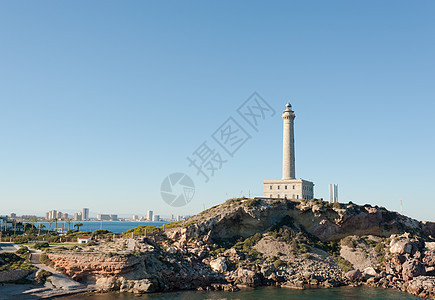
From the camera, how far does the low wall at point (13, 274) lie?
138 feet

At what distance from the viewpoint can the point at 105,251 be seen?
50.3 metres

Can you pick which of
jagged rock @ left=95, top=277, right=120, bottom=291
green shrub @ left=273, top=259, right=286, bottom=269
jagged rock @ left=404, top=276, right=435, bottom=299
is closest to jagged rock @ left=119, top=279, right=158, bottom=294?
jagged rock @ left=95, top=277, right=120, bottom=291

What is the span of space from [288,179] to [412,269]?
29.9m

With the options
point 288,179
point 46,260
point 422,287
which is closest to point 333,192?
point 288,179

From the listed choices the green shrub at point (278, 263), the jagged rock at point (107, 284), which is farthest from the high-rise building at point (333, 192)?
the jagged rock at point (107, 284)

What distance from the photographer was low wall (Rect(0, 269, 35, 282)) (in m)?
42.1

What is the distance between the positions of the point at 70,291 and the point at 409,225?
199 ft

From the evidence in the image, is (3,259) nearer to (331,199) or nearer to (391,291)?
(391,291)

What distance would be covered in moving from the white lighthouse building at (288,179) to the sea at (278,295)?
1144 inches

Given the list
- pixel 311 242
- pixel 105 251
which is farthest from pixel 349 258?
pixel 105 251

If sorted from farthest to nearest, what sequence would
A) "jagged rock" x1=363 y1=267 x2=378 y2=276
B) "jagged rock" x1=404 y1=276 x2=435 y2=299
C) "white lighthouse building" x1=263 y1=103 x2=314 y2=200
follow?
"white lighthouse building" x1=263 y1=103 x2=314 y2=200, "jagged rock" x1=363 y1=267 x2=378 y2=276, "jagged rock" x1=404 y1=276 x2=435 y2=299

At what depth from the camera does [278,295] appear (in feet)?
150

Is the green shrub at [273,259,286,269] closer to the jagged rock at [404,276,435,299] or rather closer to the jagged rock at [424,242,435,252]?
the jagged rock at [404,276,435,299]

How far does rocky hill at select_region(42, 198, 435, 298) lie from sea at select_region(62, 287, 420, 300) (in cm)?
215
